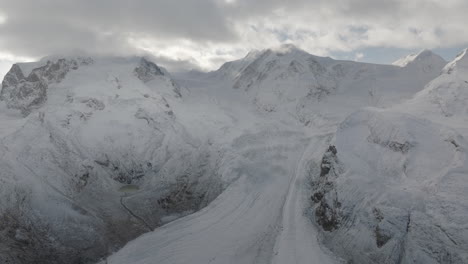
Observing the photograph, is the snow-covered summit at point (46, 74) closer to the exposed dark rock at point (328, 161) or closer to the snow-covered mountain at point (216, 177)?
the snow-covered mountain at point (216, 177)

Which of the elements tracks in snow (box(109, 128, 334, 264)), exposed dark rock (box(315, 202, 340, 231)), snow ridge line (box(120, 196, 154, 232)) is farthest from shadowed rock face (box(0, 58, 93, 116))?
exposed dark rock (box(315, 202, 340, 231))

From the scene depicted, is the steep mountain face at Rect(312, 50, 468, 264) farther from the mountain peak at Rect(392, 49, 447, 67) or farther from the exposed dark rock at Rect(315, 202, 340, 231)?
the mountain peak at Rect(392, 49, 447, 67)

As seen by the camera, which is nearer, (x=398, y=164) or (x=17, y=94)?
(x=398, y=164)

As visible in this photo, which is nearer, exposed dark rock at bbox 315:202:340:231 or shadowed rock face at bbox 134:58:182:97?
exposed dark rock at bbox 315:202:340:231

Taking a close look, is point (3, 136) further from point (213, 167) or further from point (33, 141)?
point (213, 167)

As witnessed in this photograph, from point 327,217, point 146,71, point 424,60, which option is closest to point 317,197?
point 327,217

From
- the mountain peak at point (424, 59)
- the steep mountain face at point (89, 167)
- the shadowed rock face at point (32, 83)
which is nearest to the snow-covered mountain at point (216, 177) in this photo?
the steep mountain face at point (89, 167)

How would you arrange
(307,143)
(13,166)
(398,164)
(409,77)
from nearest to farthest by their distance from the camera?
(398,164) → (13,166) → (307,143) → (409,77)

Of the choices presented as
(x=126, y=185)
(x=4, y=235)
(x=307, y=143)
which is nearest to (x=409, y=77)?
(x=307, y=143)
